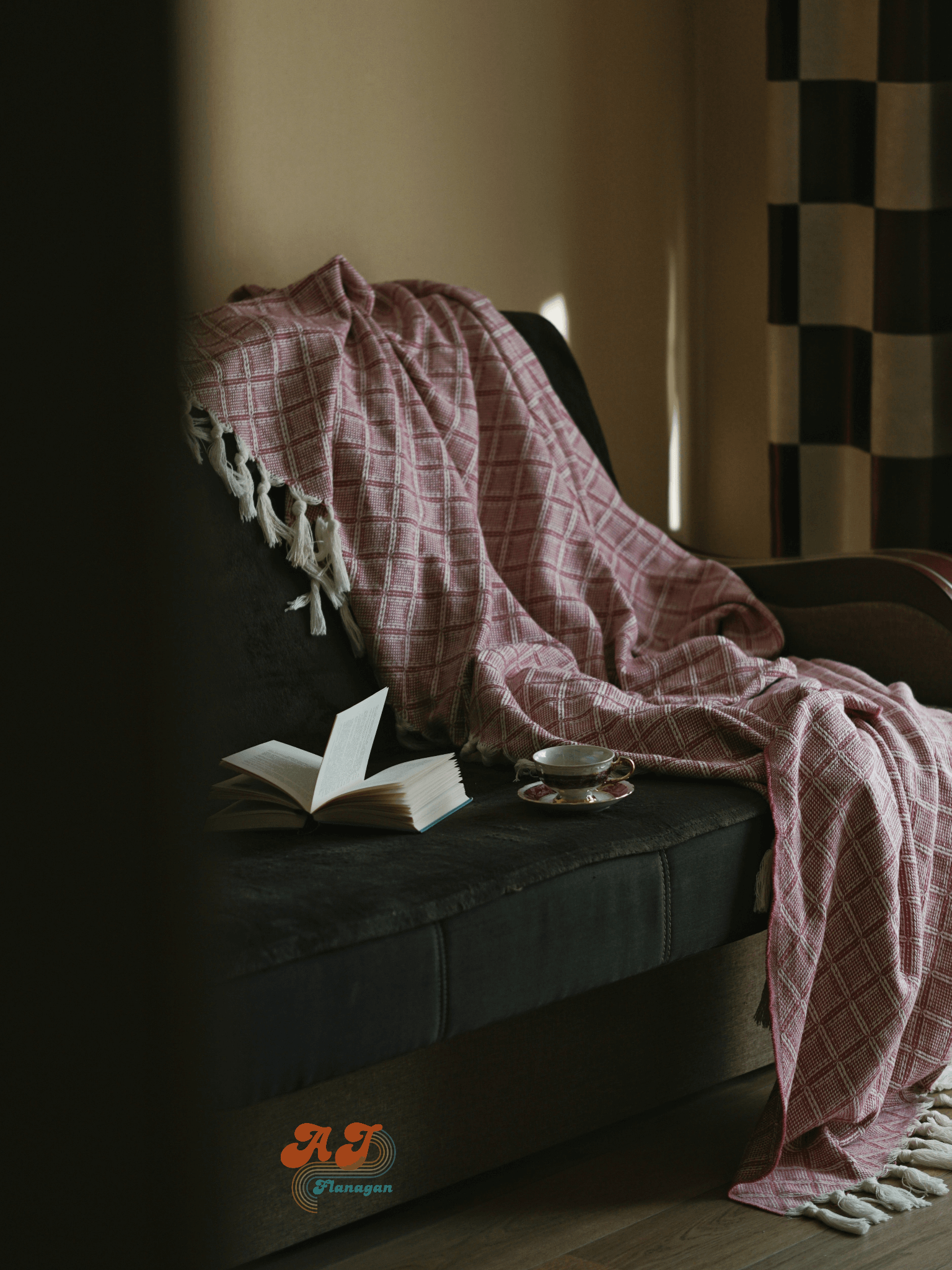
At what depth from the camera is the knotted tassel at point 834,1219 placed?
52.8 inches

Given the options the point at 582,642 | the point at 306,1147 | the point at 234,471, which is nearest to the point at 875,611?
the point at 582,642

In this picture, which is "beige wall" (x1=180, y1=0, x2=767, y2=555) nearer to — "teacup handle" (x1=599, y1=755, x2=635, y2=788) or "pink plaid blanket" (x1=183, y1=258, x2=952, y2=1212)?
"pink plaid blanket" (x1=183, y1=258, x2=952, y2=1212)

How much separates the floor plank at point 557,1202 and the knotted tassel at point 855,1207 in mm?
114

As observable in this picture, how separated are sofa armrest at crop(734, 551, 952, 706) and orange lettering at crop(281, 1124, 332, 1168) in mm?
1131

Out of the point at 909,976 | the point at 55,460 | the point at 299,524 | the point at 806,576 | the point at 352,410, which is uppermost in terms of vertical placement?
the point at 55,460

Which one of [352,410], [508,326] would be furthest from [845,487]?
[352,410]

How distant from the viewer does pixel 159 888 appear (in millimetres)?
155

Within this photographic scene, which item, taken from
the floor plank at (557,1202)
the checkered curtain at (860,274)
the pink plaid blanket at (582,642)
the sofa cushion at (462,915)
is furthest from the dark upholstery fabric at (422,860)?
the checkered curtain at (860,274)

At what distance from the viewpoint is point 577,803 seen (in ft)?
4.89

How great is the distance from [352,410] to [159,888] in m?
1.87

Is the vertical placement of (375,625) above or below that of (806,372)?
below

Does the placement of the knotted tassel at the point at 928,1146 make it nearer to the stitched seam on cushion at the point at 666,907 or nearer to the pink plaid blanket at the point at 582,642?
the pink plaid blanket at the point at 582,642

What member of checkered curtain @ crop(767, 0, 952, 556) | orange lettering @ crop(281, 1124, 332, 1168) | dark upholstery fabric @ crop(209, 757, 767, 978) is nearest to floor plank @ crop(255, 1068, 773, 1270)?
orange lettering @ crop(281, 1124, 332, 1168)

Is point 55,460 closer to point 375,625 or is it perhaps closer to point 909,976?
point 909,976
